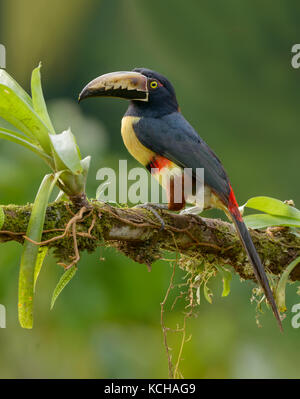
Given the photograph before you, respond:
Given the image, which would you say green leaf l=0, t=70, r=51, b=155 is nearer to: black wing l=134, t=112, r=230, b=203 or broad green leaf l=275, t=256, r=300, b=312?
black wing l=134, t=112, r=230, b=203

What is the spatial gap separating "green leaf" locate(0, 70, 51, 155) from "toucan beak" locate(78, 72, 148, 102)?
397 millimetres

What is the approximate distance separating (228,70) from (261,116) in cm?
67

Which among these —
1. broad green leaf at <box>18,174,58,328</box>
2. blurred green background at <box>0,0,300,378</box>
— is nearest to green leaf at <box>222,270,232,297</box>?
broad green leaf at <box>18,174,58,328</box>

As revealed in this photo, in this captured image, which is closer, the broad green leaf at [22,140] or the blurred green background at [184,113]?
the broad green leaf at [22,140]

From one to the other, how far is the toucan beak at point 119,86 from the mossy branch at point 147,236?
0.53 meters

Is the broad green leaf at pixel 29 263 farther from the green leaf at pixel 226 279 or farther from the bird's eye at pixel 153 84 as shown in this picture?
the bird's eye at pixel 153 84

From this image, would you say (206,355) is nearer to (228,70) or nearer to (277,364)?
(277,364)

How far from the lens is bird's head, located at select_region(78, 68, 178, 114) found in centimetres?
237

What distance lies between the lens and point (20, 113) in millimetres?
1885

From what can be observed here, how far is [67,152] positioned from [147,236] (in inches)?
17.6

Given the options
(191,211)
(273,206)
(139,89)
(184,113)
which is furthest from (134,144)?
(184,113)

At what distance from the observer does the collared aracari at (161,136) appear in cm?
238

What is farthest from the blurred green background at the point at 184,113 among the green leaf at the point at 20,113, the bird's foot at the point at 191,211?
the green leaf at the point at 20,113

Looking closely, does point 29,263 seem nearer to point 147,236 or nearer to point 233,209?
point 147,236
